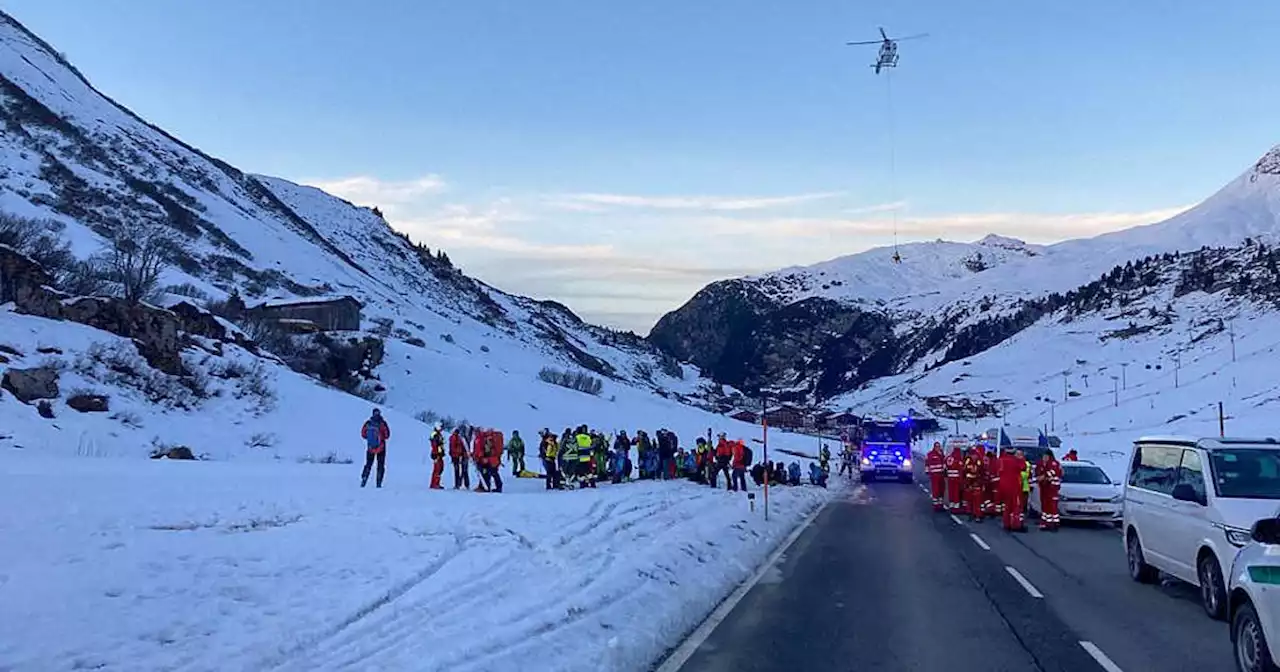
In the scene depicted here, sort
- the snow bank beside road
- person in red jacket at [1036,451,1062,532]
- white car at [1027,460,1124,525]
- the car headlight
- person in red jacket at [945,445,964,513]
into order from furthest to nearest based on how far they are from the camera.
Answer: person in red jacket at [945,445,964,513], white car at [1027,460,1124,525], person in red jacket at [1036,451,1062,532], the car headlight, the snow bank beside road

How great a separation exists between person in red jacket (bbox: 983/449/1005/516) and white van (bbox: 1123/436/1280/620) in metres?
9.69

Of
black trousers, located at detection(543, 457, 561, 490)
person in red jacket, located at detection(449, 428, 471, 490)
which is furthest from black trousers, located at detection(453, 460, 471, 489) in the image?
black trousers, located at detection(543, 457, 561, 490)

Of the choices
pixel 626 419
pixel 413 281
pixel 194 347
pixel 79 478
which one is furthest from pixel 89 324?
pixel 413 281

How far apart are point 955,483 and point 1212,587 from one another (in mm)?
15825

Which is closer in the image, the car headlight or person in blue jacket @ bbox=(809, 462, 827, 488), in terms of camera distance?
the car headlight

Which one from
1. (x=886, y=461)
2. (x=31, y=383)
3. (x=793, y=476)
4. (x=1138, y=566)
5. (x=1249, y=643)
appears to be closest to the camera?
(x=1249, y=643)

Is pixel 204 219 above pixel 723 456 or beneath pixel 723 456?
above

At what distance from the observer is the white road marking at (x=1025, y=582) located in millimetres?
12570

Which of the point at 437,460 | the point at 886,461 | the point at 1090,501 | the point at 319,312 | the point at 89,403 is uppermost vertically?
the point at 319,312

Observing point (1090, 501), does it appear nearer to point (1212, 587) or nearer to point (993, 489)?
point (993, 489)

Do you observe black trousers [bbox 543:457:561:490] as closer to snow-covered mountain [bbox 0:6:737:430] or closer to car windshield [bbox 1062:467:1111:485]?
car windshield [bbox 1062:467:1111:485]

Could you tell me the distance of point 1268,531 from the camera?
766cm

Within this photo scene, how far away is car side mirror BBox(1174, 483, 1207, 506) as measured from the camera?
445 inches

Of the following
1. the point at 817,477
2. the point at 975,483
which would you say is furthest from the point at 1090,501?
the point at 817,477
